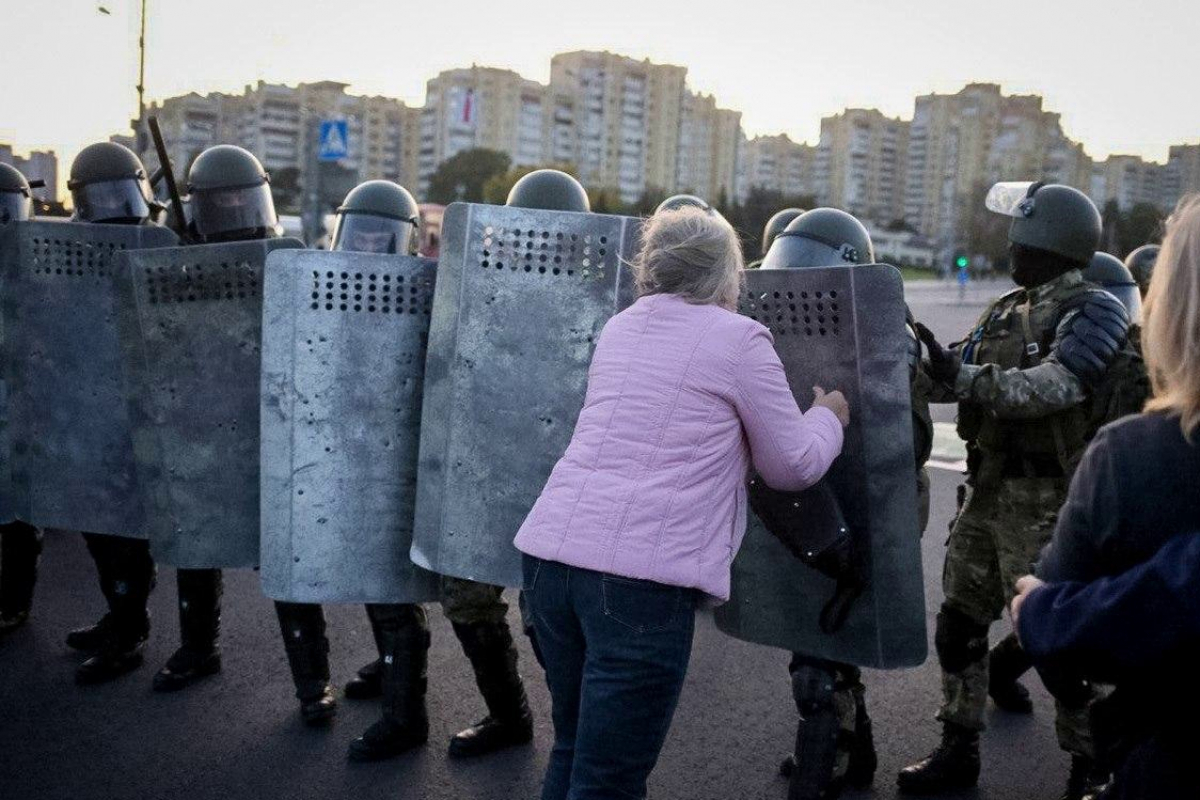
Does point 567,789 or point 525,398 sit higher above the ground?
point 525,398

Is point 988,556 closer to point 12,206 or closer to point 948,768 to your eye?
point 948,768

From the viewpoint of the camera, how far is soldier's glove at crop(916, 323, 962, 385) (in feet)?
11.2

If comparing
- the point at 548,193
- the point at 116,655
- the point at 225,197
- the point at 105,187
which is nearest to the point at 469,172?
the point at 105,187

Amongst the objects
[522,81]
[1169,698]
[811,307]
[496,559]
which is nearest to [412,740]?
[496,559]

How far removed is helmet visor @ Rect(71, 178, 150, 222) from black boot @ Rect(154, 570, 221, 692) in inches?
69.2

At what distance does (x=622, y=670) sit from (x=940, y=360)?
5.18ft

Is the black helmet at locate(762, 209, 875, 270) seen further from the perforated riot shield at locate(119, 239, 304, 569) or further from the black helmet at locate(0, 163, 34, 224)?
the black helmet at locate(0, 163, 34, 224)

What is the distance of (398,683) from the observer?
4066 mm

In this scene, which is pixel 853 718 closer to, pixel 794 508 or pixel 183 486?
pixel 794 508

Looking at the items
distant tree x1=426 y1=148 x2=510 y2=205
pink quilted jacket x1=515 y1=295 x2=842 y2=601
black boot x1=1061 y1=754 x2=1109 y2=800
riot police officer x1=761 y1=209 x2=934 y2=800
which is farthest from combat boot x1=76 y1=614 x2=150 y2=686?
distant tree x1=426 y1=148 x2=510 y2=205

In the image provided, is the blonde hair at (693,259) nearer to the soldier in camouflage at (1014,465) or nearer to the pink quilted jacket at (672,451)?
the pink quilted jacket at (672,451)

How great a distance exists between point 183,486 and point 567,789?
2113 mm

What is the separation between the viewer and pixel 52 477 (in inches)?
184

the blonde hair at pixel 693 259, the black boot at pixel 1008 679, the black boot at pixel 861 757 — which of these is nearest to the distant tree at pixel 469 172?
the black boot at pixel 1008 679
